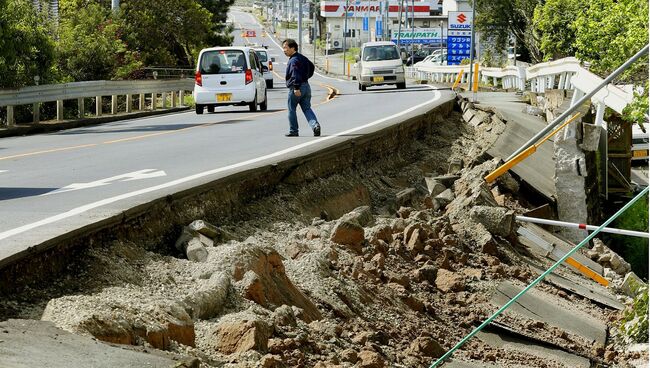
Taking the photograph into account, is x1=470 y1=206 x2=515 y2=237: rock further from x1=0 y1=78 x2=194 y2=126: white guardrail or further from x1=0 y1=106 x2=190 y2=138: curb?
x1=0 y1=78 x2=194 y2=126: white guardrail

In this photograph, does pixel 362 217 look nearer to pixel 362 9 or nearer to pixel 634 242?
pixel 634 242

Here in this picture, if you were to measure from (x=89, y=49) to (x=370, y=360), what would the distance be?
102ft

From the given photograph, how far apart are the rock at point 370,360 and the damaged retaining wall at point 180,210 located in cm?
208

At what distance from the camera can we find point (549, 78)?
38.4m

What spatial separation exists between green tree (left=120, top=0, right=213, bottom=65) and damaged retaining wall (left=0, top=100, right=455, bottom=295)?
→ 107ft

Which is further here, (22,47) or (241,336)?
(22,47)

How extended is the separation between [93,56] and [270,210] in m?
26.5

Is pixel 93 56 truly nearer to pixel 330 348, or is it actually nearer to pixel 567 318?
pixel 567 318

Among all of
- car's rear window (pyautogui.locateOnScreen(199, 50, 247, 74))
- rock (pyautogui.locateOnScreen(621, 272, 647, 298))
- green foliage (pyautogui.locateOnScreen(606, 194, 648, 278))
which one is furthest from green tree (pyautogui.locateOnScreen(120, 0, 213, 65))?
rock (pyautogui.locateOnScreen(621, 272, 647, 298))

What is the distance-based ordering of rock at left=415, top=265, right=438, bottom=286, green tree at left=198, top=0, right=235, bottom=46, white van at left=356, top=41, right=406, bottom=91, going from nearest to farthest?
rock at left=415, top=265, right=438, bottom=286 → white van at left=356, top=41, right=406, bottom=91 → green tree at left=198, top=0, right=235, bottom=46

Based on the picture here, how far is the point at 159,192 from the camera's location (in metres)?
11.1

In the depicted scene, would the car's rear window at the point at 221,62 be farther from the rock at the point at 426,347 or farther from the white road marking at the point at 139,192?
the rock at the point at 426,347

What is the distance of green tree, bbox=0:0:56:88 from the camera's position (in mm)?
26750

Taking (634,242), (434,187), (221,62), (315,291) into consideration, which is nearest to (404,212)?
(434,187)
